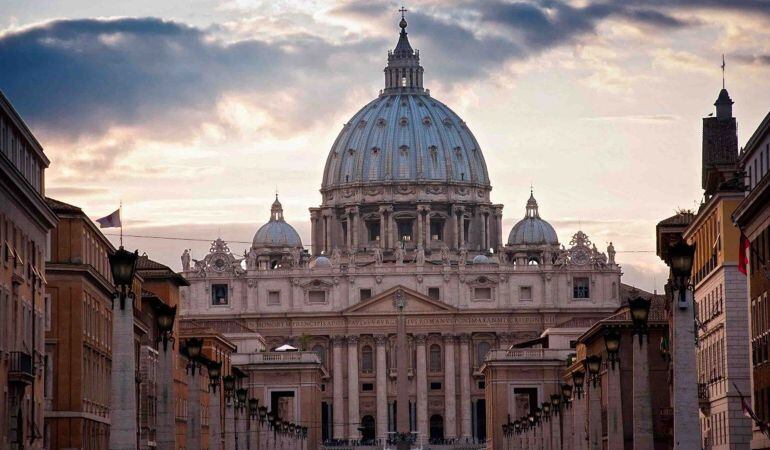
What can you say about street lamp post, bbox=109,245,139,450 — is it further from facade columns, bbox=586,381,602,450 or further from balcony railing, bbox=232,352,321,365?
balcony railing, bbox=232,352,321,365

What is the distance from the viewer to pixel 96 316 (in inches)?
3095

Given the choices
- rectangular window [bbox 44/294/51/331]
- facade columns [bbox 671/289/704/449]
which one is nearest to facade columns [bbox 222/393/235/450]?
rectangular window [bbox 44/294/51/331]

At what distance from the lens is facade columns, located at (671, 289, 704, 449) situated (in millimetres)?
47281

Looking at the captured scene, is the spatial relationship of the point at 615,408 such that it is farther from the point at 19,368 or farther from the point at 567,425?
the point at 567,425

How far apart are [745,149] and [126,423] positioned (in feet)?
69.1

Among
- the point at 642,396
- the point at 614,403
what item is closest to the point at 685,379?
the point at 642,396

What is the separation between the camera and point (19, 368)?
59.9 metres

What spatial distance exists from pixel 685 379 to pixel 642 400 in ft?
27.5

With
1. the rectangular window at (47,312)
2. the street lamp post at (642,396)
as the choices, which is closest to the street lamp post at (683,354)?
the street lamp post at (642,396)

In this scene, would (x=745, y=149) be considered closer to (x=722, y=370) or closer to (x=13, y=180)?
(x=722, y=370)

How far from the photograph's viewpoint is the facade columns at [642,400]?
181 feet

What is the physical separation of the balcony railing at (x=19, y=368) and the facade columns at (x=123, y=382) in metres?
8.77

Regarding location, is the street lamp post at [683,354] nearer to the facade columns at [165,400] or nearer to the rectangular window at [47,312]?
the facade columns at [165,400]

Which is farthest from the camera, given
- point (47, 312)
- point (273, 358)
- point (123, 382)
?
point (273, 358)
